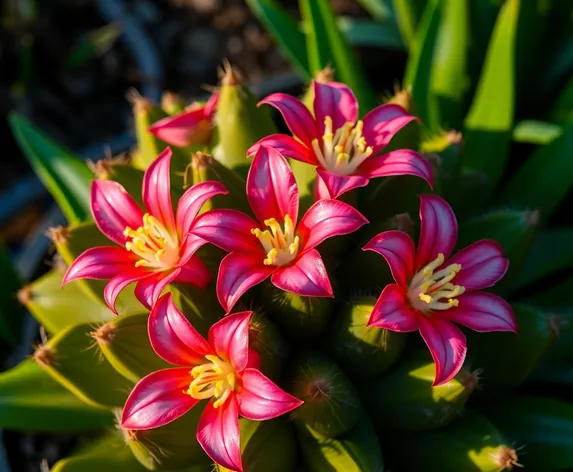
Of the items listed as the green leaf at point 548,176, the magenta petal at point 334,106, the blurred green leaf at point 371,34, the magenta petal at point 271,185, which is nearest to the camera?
the magenta petal at point 271,185

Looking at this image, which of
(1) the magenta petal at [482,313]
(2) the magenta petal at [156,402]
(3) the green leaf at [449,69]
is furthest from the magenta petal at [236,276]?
(3) the green leaf at [449,69]

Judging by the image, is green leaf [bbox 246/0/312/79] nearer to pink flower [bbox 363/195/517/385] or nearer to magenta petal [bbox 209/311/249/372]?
pink flower [bbox 363/195/517/385]

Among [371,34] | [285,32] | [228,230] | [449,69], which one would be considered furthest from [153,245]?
[371,34]

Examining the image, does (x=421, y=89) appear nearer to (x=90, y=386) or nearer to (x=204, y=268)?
(x=204, y=268)

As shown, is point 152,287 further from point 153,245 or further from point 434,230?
point 434,230

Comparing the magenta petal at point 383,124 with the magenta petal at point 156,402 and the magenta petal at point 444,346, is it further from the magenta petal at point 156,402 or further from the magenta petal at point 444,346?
the magenta petal at point 156,402

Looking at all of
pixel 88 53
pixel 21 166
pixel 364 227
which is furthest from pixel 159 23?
pixel 364 227

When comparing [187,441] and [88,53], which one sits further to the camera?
[88,53]
